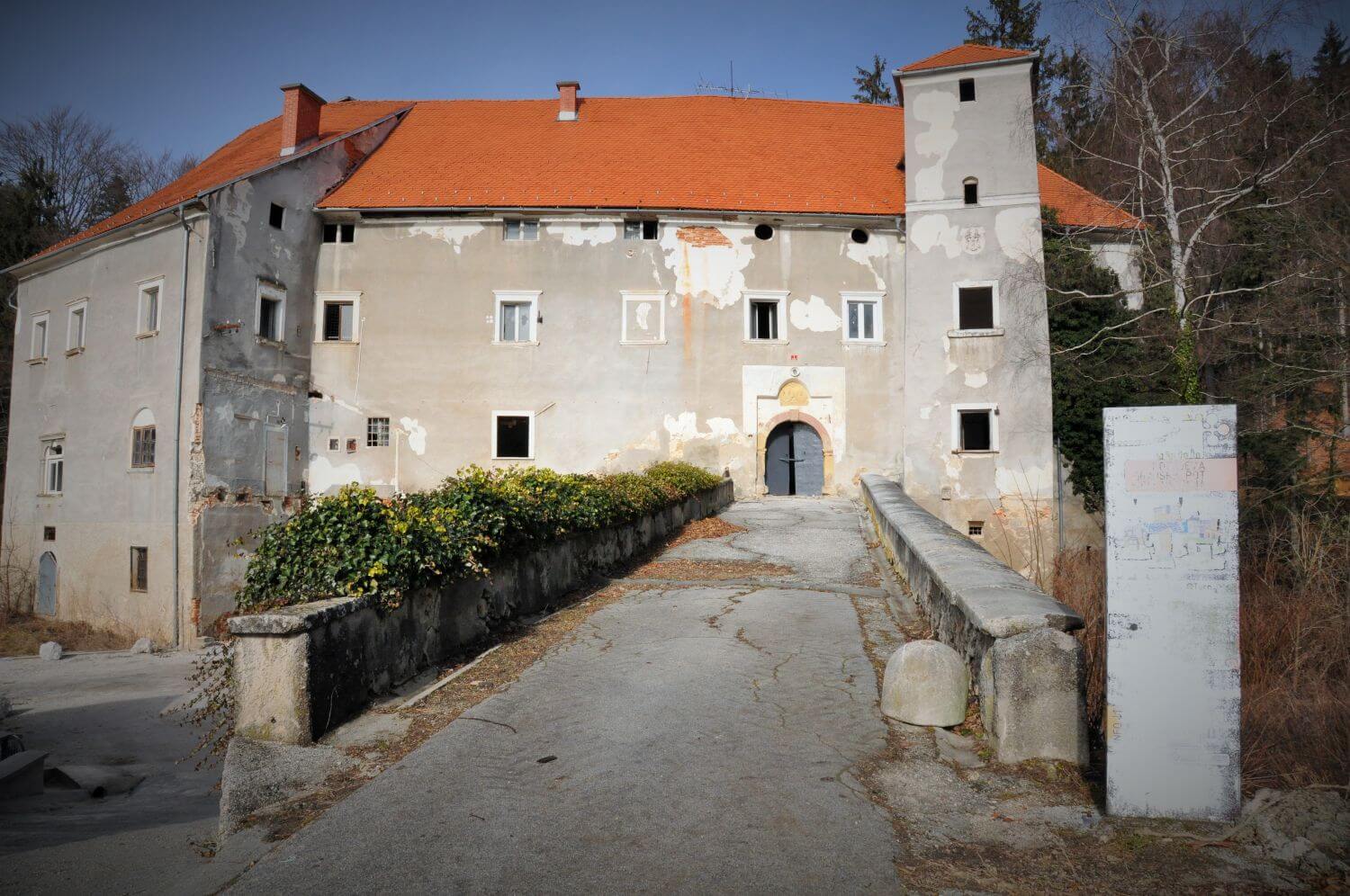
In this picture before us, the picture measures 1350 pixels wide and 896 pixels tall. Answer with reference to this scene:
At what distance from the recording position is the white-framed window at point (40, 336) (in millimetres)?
24312

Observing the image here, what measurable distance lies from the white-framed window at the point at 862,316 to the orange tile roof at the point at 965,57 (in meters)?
6.47

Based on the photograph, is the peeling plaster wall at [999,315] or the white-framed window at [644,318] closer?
the peeling plaster wall at [999,315]

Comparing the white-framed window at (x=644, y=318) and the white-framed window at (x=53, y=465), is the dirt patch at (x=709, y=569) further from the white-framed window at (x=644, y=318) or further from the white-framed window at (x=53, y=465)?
the white-framed window at (x=53, y=465)

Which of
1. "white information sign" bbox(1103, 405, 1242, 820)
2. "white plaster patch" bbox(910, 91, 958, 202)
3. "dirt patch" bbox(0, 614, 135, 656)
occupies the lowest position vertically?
"dirt patch" bbox(0, 614, 135, 656)

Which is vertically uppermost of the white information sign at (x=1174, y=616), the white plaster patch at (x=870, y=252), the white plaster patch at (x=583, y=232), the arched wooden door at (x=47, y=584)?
the white plaster patch at (x=583, y=232)

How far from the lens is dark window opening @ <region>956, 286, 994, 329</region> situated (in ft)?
76.2

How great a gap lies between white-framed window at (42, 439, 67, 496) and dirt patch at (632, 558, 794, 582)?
19855 mm

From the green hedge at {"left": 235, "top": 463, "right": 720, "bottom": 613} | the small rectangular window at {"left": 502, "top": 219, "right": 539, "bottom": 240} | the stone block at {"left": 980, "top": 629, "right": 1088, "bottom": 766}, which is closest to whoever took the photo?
the stone block at {"left": 980, "top": 629, "right": 1088, "bottom": 766}

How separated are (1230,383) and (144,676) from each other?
2267cm

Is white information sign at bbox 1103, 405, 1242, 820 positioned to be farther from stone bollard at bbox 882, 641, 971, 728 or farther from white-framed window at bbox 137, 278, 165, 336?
white-framed window at bbox 137, 278, 165, 336

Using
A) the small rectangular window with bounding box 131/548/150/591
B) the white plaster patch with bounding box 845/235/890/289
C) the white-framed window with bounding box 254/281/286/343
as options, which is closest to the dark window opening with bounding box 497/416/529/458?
the white-framed window with bounding box 254/281/286/343

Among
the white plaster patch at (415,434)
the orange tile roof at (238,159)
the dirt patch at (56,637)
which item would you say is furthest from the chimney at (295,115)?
the dirt patch at (56,637)

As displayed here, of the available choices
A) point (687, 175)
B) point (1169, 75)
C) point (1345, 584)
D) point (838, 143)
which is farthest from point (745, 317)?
point (1345, 584)

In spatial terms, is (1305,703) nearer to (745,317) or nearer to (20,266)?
(745,317)
